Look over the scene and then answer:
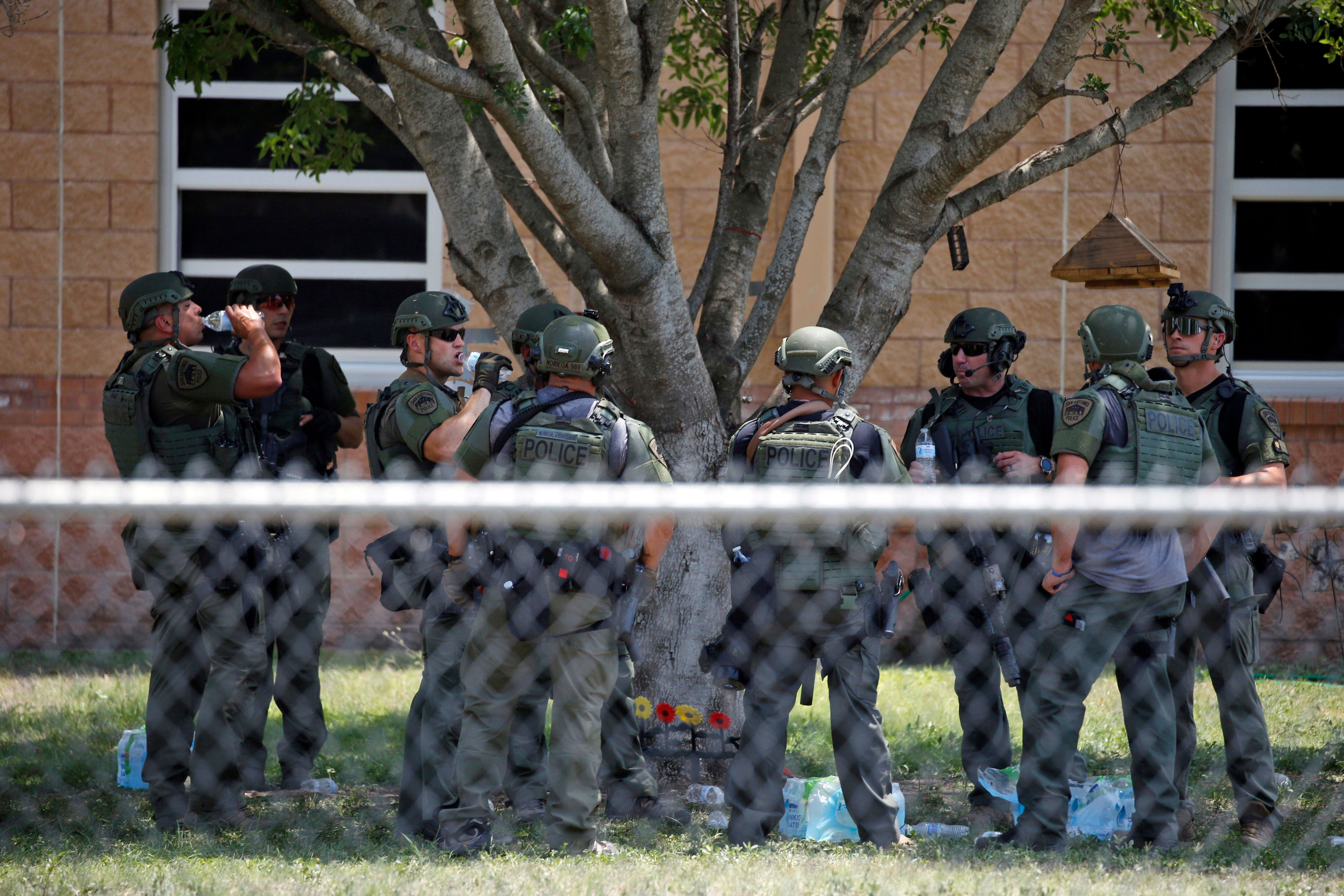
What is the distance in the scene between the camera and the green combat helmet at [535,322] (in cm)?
463

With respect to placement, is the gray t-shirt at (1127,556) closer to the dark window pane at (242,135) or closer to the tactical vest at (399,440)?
the tactical vest at (399,440)

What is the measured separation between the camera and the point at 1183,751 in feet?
14.8

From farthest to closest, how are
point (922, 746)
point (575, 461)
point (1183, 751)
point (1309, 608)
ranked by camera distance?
point (1309, 608) < point (922, 746) < point (1183, 751) < point (575, 461)

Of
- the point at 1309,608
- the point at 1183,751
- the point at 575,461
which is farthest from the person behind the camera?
the point at 1309,608

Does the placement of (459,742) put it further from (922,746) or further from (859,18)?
(859,18)

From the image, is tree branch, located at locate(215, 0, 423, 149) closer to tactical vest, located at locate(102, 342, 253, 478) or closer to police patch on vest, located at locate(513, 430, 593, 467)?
tactical vest, located at locate(102, 342, 253, 478)

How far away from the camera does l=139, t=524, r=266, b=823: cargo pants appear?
14.5 feet

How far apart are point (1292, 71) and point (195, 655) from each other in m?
7.69

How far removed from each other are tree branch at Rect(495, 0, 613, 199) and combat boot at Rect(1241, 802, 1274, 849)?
3.33m

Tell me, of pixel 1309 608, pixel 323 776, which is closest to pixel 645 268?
pixel 323 776

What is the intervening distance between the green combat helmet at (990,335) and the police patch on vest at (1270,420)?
2.98 feet

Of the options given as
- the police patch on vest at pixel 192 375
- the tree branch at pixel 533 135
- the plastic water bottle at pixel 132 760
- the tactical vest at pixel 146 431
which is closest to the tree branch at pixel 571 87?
the tree branch at pixel 533 135

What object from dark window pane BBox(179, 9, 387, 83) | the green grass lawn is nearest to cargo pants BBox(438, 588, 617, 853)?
the green grass lawn

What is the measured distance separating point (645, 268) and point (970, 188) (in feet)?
5.20
